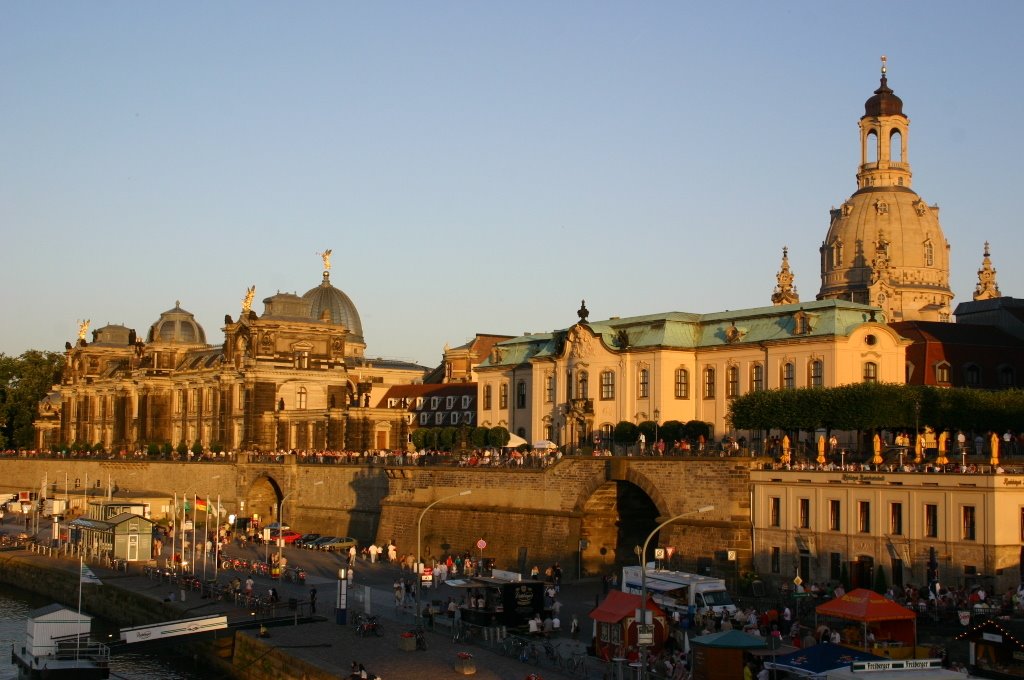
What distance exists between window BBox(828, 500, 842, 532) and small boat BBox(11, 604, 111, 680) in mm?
27126

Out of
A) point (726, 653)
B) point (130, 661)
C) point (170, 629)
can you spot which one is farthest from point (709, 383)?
point (726, 653)

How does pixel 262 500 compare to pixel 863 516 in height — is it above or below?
below

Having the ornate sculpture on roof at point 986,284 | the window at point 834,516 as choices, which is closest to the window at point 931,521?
the window at point 834,516

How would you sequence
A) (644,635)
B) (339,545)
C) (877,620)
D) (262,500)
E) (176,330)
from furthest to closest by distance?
1. (176,330)
2. (262,500)
3. (339,545)
4. (877,620)
5. (644,635)

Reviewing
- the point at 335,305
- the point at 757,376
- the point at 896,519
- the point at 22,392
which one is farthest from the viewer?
the point at 22,392

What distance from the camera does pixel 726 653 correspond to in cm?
3591

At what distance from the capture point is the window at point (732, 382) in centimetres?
6988

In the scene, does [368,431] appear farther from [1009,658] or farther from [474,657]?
[1009,658]

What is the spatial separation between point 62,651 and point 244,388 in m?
60.0

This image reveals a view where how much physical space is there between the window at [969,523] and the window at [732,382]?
2506cm

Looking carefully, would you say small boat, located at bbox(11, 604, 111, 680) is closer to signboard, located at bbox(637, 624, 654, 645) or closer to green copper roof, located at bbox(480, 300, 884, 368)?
signboard, located at bbox(637, 624, 654, 645)

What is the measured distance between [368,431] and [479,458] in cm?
3059

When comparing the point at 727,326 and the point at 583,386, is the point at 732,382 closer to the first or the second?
the point at 727,326

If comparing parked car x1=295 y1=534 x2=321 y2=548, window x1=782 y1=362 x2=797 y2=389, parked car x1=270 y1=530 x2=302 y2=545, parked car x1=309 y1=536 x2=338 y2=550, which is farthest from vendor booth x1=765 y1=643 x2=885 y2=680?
parked car x1=270 y1=530 x2=302 y2=545
